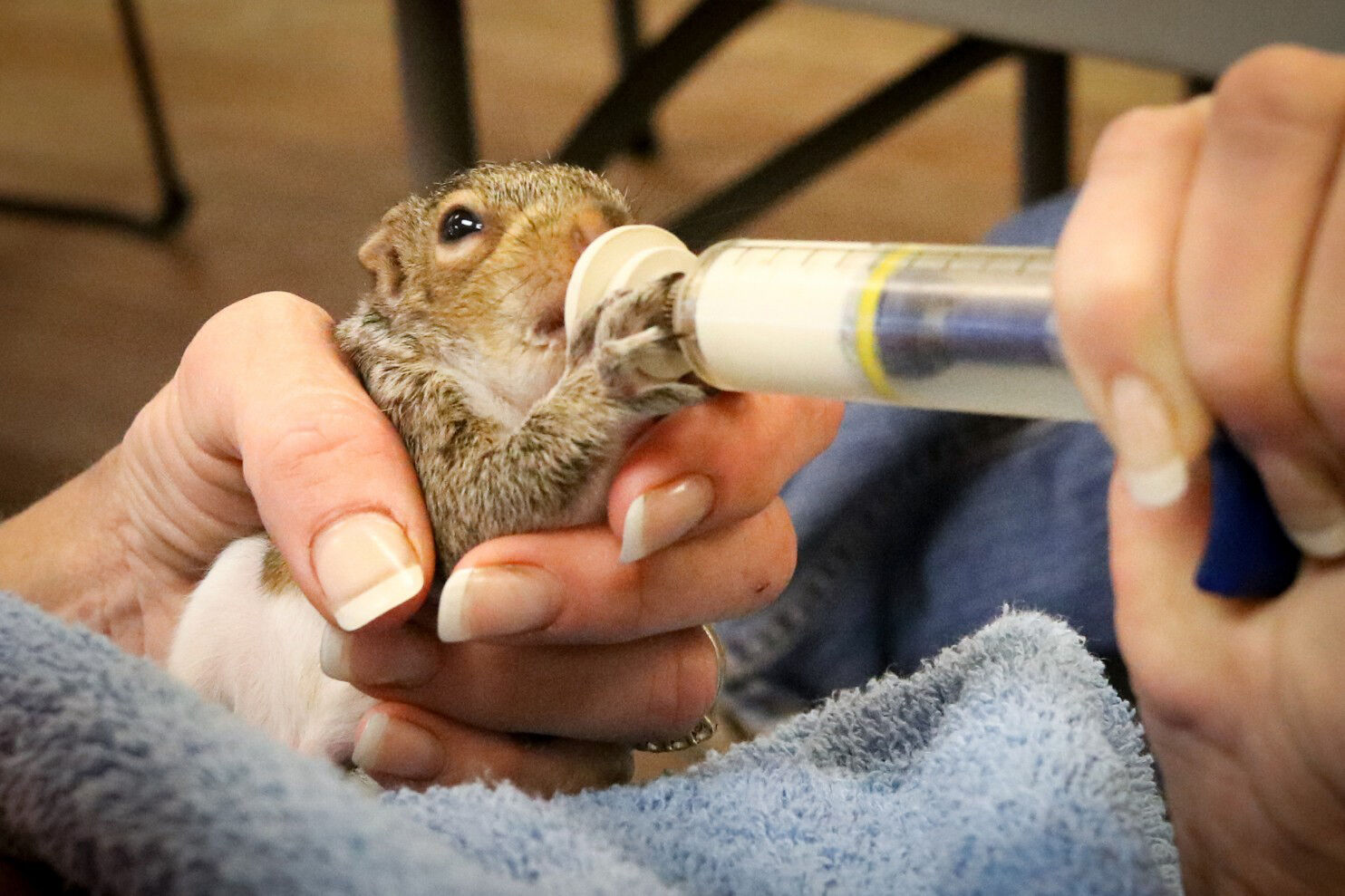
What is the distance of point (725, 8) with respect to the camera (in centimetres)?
201

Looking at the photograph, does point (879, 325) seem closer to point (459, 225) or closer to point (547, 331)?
point (547, 331)

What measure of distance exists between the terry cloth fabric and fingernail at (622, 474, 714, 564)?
130mm

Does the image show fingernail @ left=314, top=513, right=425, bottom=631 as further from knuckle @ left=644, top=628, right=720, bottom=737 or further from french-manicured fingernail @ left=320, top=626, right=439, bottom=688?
knuckle @ left=644, top=628, right=720, bottom=737

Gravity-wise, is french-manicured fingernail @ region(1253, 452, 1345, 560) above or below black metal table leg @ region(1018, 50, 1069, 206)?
above

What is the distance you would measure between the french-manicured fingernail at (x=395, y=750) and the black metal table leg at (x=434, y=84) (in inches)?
31.9

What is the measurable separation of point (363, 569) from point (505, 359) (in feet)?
0.70

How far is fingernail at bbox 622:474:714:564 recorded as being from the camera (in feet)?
2.60

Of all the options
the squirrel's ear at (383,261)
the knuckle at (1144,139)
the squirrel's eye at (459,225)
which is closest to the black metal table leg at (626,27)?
the squirrel's ear at (383,261)

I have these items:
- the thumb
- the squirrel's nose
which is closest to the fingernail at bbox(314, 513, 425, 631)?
the thumb

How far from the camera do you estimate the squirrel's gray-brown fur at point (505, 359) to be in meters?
0.79

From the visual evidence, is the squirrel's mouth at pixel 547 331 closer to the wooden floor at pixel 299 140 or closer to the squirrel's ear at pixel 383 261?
the squirrel's ear at pixel 383 261

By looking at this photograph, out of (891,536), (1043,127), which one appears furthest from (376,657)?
(1043,127)

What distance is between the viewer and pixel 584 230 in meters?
0.88

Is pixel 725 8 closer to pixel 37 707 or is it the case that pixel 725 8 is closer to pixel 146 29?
pixel 37 707
